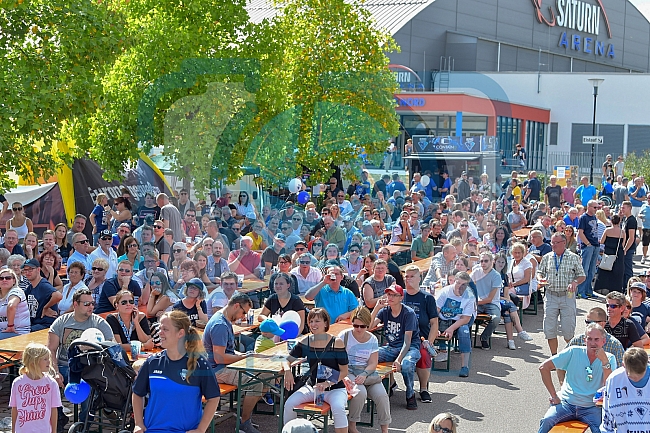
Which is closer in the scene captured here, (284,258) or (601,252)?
(284,258)

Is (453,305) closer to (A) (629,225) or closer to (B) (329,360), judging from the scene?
(B) (329,360)

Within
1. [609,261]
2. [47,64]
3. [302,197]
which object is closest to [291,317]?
[47,64]

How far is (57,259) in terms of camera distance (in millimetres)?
11555

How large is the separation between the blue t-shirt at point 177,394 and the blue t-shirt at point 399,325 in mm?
3858

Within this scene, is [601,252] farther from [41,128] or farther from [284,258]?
[41,128]

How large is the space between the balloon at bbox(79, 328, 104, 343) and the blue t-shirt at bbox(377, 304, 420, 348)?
10.2 feet

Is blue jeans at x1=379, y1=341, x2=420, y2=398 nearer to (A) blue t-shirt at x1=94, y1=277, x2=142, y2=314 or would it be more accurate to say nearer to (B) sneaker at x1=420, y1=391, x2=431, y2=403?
(B) sneaker at x1=420, y1=391, x2=431, y2=403

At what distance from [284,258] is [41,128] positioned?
3860 millimetres

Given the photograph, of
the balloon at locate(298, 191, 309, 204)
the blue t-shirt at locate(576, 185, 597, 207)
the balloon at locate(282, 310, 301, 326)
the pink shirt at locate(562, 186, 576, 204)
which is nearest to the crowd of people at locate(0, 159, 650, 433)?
the balloon at locate(282, 310, 301, 326)

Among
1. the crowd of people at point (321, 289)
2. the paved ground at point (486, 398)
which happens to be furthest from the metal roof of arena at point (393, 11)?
the paved ground at point (486, 398)

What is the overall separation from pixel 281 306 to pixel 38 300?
8.54 ft

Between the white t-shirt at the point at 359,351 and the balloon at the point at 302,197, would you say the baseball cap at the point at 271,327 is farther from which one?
the balloon at the point at 302,197

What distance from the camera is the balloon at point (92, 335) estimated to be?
7.32 m

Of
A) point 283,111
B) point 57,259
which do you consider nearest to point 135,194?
point 283,111
